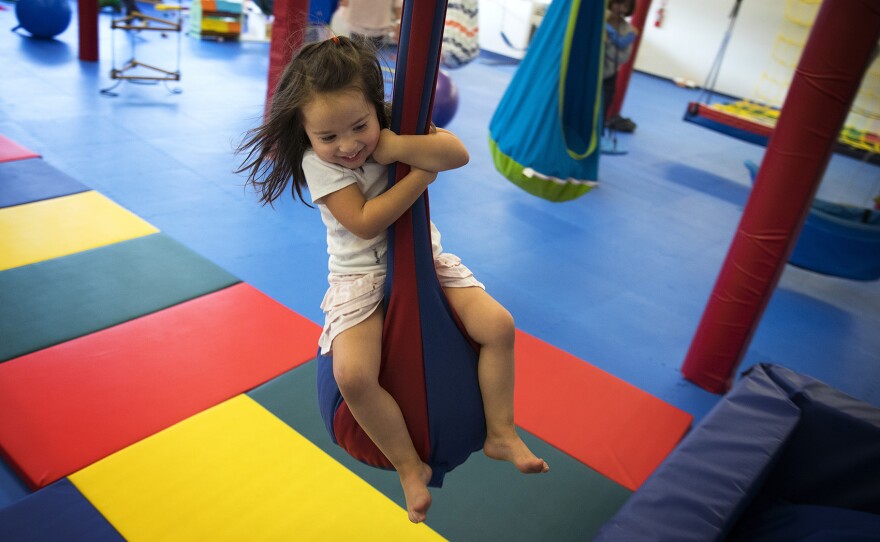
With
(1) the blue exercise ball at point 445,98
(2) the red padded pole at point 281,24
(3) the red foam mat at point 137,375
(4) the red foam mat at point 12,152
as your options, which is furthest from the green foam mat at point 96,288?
(1) the blue exercise ball at point 445,98

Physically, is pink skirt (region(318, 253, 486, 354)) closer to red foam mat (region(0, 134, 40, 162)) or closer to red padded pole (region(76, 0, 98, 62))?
red foam mat (region(0, 134, 40, 162))

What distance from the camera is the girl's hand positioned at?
4.35ft

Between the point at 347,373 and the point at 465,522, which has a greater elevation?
the point at 347,373

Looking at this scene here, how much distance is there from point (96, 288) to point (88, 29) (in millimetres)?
4638

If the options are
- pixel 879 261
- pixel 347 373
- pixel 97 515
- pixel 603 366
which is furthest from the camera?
pixel 879 261

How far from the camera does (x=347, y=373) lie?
4.61ft

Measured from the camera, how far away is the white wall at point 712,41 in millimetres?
10375

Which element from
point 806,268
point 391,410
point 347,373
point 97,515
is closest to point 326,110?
point 347,373

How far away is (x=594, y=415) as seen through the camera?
293cm

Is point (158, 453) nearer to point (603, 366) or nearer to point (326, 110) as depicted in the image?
point (326, 110)

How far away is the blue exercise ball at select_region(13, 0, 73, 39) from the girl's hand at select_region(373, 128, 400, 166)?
7386mm

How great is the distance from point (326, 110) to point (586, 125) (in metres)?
3.02

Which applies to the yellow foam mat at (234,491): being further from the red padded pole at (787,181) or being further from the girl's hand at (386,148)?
the red padded pole at (787,181)

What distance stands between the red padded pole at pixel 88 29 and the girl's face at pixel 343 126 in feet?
21.2
